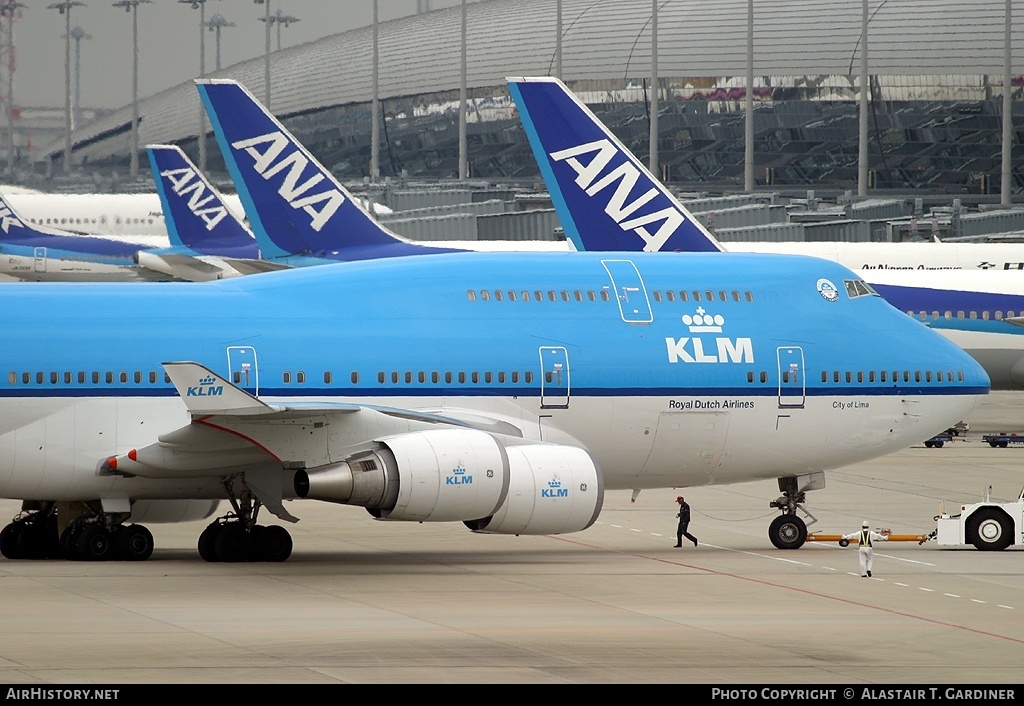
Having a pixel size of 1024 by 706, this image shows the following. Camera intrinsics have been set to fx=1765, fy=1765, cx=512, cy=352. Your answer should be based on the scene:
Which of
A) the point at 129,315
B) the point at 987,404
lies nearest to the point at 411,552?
the point at 129,315

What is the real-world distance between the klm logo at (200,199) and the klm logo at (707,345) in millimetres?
41590

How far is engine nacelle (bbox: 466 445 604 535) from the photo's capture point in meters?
24.6

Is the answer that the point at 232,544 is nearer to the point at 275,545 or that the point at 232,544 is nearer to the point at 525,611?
the point at 275,545

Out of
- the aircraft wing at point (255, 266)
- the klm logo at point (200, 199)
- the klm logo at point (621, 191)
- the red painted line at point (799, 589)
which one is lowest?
the red painted line at point (799, 589)

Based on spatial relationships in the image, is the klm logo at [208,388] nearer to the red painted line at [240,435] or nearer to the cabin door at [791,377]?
the red painted line at [240,435]

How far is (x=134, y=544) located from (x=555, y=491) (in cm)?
654

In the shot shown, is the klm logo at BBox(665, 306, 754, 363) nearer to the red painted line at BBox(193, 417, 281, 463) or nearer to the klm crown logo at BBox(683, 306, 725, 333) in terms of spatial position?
the klm crown logo at BBox(683, 306, 725, 333)

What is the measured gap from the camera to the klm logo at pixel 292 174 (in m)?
43.9

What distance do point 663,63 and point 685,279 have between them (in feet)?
359

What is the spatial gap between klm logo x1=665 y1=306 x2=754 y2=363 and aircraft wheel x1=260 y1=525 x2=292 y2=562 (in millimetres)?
6520

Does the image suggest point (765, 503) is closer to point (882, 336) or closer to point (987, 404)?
point (882, 336)

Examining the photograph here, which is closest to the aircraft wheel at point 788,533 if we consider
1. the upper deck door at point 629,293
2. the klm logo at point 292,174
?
the upper deck door at point 629,293

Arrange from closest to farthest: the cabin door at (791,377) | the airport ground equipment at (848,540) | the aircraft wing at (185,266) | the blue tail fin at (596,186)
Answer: the cabin door at (791,377) < the airport ground equipment at (848,540) < the blue tail fin at (596,186) < the aircraft wing at (185,266)

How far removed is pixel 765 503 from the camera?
3659cm
